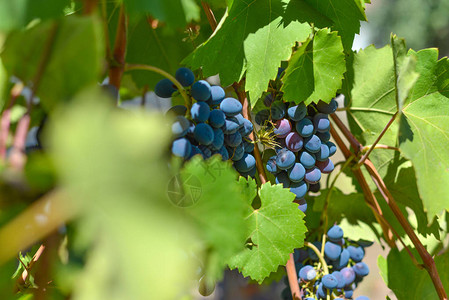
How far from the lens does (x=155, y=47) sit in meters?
0.54

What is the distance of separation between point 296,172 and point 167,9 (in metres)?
0.29

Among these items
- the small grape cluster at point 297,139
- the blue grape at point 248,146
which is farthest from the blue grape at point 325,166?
the blue grape at point 248,146

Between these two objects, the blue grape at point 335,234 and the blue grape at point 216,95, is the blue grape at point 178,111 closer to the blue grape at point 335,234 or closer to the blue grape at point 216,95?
the blue grape at point 216,95

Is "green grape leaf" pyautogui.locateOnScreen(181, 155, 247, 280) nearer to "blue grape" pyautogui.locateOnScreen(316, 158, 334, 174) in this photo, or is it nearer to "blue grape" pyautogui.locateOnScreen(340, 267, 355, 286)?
"blue grape" pyautogui.locateOnScreen(316, 158, 334, 174)

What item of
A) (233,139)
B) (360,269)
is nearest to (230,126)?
(233,139)

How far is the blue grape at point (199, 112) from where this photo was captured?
14.4 inches

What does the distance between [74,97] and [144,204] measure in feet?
0.25

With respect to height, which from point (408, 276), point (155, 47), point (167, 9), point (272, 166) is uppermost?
point (167, 9)

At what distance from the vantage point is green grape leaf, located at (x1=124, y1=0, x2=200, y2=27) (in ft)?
0.72

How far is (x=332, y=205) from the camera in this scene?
0.62 m

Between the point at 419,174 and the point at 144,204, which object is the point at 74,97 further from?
the point at 419,174

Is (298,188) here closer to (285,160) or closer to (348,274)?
(285,160)

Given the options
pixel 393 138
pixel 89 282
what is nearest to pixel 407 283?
pixel 393 138

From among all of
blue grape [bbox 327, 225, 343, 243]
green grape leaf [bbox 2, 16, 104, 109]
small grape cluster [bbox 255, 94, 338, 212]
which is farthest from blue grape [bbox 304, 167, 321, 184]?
green grape leaf [bbox 2, 16, 104, 109]
